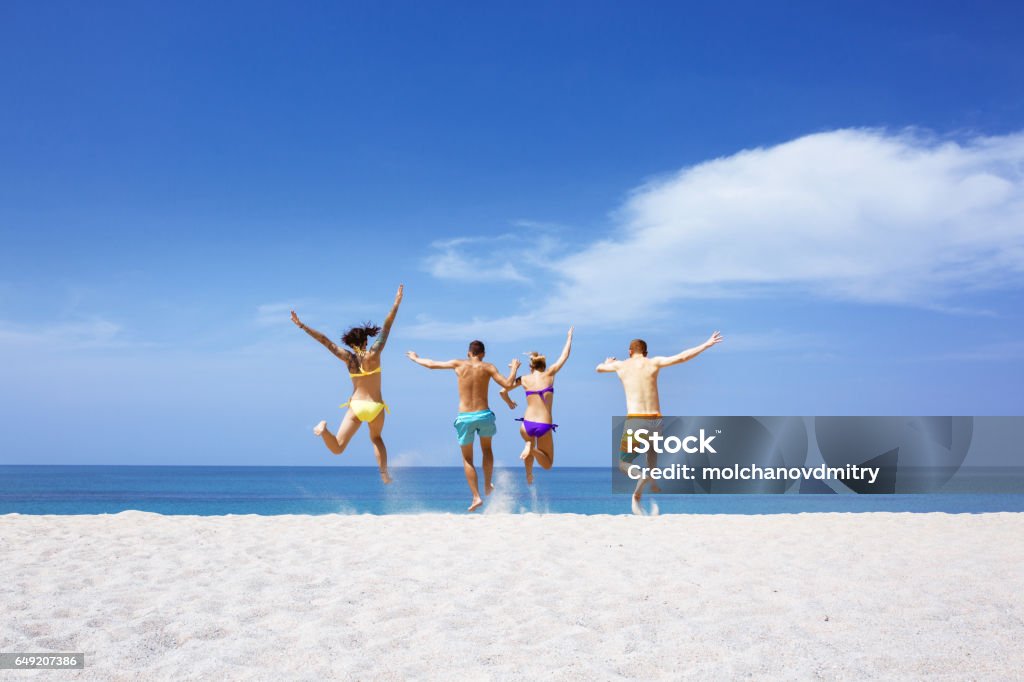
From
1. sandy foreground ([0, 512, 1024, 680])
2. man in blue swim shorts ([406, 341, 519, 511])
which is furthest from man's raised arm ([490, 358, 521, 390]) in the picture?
sandy foreground ([0, 512, 1024, 680])

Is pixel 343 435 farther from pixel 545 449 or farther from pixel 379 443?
pixel 545 449

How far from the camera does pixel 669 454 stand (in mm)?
11820

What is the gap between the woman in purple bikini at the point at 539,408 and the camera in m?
11.9

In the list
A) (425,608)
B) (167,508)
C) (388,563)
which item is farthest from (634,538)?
(167,508)

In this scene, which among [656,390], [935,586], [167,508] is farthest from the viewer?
[167,508]

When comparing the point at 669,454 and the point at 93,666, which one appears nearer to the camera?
the point at 93,666

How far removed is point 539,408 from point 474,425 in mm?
1083

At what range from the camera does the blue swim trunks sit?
11289 millimetres

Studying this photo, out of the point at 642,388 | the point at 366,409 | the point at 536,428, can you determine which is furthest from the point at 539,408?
the point at 366,409

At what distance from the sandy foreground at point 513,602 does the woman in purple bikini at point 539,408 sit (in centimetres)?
264

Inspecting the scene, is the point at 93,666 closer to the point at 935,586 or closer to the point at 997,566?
the point at 935,586

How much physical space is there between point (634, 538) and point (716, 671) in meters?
4.32

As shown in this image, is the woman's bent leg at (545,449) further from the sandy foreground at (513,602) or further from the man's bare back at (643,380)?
the sandy foreground at (513,602)

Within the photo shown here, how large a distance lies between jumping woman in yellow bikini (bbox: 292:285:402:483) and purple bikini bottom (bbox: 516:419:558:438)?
2.17 m
